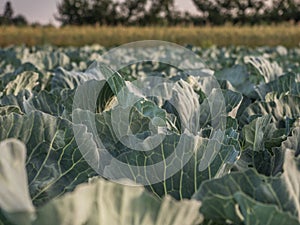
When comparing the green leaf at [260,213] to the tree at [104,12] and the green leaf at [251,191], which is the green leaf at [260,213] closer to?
the green leaf at [251,191]

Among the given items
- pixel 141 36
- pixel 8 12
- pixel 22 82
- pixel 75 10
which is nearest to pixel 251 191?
pixel 22 82

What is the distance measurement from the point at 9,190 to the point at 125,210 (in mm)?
152

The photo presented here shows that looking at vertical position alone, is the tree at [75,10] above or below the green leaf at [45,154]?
below

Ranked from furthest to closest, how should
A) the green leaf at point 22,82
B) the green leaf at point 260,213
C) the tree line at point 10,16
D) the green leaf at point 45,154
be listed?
1. the tree line at point 10,16
2. the green leaf at point 22,82
3. the green leaf at point 45,154
4. the green leaf at point 260,213

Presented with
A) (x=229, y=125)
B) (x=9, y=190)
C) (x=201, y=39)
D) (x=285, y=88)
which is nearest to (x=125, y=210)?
(x=9, y=190)

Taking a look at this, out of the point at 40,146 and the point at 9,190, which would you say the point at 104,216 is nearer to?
the point at 9,190

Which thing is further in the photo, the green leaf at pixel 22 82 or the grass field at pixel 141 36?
the grass field at pixel 141 36

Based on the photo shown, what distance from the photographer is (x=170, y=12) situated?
169 feet

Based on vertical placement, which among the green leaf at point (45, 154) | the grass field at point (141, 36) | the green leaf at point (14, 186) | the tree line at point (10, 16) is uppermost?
the green leaf at point (14, 186)

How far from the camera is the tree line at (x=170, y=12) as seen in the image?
1961 inches

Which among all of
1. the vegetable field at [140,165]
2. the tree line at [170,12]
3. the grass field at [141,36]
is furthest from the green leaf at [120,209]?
the tree line at [170,12]

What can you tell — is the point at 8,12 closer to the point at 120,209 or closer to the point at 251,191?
the point at 251,191

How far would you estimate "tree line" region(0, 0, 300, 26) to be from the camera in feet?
163

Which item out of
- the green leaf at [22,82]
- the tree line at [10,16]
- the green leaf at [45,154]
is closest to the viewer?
the green leaf at [45,154]
